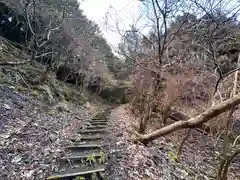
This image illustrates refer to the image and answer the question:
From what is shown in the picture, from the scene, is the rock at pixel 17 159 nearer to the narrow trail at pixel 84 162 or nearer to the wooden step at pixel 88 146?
the narrow trail at pixel 84 162

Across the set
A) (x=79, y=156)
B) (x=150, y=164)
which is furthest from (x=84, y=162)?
(x=150, y=164)

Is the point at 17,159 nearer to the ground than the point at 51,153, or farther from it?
nearer to the ground

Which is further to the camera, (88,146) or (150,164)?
(88,146)

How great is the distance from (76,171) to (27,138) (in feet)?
5.71

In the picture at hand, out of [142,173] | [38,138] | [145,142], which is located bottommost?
[38,138]

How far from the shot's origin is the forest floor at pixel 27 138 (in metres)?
2.91

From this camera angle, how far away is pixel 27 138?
398cm

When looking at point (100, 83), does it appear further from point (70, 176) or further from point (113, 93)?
point (70, 176)

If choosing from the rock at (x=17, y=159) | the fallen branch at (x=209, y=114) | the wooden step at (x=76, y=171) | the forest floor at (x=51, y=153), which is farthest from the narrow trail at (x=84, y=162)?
the fallen branch at (x=209, y=114)

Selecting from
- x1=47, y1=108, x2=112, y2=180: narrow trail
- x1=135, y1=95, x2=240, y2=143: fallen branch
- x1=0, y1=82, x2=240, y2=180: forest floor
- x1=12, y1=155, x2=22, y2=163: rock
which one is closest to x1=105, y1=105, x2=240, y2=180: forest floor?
x1=0, y1=82, x2=240, y2=180: forest floor

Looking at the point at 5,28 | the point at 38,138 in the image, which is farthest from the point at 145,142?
the point at 5,28

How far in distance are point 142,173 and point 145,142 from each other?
49.0 inches

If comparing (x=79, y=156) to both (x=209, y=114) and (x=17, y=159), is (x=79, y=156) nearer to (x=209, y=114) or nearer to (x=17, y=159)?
(x=17, y=159)

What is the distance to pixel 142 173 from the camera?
319cm
